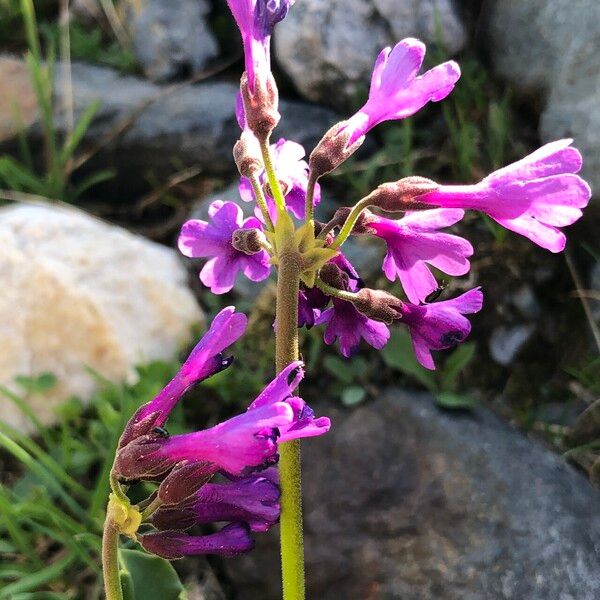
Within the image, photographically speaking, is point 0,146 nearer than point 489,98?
No

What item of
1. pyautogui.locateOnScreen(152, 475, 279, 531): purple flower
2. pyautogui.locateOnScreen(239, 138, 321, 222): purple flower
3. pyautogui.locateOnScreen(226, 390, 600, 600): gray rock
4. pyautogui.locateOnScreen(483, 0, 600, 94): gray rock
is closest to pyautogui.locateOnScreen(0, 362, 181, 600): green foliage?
pyautogui.locateOnScreen(226, 390, 600, 600): gray rock

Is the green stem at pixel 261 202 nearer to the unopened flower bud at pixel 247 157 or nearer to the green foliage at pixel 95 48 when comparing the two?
the unopened flower bud at pixel 247 157

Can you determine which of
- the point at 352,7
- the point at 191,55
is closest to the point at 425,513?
the point at 352,7

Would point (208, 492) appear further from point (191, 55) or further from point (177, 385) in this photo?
point (191, 55)

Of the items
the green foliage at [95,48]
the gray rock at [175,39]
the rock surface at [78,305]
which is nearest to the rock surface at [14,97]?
the green foliage at [95,48]

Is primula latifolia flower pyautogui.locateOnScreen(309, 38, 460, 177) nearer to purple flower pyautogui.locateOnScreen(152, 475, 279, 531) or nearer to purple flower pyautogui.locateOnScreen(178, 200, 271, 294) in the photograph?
purple flower pyautogui.locateOnScreen(178, 200, 271, 294)

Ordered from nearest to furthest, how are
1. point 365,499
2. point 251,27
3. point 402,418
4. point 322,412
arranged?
point 251,27
point 365,499
point 402,418
point 322,412
